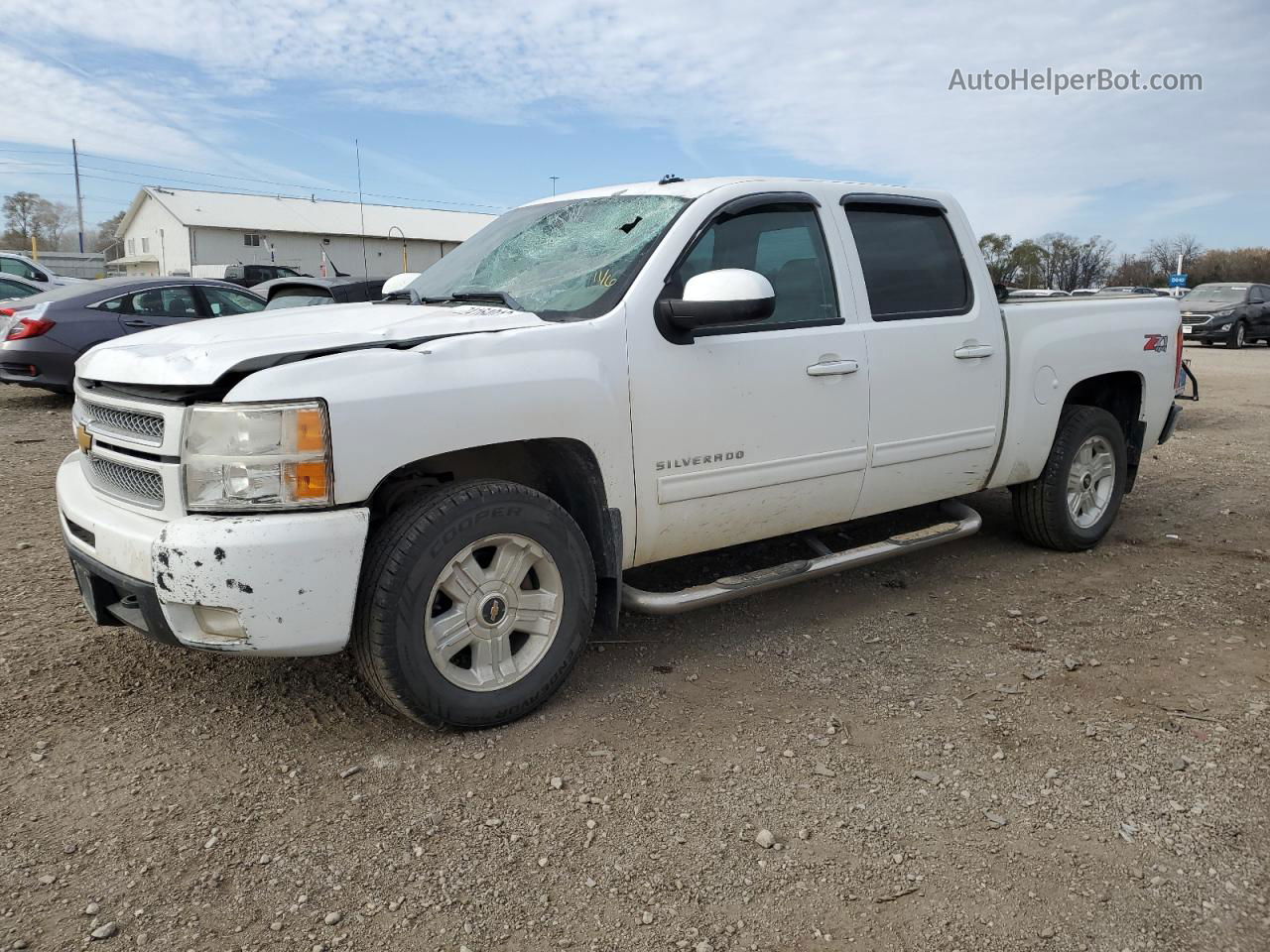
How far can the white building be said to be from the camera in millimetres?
49250

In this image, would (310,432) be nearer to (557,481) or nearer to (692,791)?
(557,481)

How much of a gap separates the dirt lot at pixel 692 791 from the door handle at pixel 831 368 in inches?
44.1

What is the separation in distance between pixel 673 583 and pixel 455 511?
6.11 ft

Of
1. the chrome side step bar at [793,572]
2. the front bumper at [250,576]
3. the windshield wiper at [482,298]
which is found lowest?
the chrome side step bar at [793,572]

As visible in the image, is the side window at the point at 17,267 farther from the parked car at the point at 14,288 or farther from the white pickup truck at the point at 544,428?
the white pickup truck at the point at 544,428

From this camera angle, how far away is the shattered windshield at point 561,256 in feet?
11.9

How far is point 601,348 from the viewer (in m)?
3.40

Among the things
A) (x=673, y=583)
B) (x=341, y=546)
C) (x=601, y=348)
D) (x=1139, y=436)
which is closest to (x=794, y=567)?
(x=673, y=583)

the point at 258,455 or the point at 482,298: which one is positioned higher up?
the point at 482,298

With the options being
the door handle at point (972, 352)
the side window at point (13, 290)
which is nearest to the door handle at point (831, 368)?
the door handle at point (972, 352)

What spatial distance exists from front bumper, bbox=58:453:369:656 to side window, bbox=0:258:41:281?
18129mm

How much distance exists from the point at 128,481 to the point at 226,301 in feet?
29.2

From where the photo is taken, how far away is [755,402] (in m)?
3.78

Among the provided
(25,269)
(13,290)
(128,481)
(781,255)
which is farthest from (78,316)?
(25,269)
